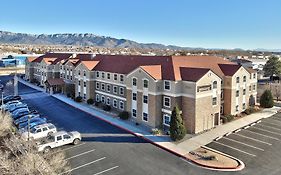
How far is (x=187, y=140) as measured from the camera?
96.5ft

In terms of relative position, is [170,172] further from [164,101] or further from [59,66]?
[59,66]

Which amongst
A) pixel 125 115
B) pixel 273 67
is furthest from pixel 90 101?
pixel 273 67

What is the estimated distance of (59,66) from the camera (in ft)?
199

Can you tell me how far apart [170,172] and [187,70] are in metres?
14.9

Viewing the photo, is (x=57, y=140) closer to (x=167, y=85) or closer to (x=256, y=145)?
(x=167, y=85)

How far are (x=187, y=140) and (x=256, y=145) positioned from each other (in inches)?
279

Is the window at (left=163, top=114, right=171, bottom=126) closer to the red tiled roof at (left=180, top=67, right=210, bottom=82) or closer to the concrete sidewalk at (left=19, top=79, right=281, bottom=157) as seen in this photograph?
the concrete sidewalk at (left=19, top=79, right=281, bottom=157)

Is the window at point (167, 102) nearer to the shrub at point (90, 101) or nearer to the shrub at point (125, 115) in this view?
the shrub at point (125, 115)

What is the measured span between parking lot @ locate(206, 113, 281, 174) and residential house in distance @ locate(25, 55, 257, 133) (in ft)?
12.1

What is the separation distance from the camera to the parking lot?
2439 cm

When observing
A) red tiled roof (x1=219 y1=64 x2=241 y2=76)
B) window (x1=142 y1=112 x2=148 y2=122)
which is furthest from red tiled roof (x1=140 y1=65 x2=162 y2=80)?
red tiled roof (x1=219 y1=64 x2=241 y2=76)

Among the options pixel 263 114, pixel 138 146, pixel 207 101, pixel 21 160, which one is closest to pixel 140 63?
pixel 207 101

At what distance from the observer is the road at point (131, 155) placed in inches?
893

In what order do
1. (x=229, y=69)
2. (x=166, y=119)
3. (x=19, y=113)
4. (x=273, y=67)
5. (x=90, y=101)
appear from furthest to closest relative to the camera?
(x=273, y=67) < (x=90, y=101) < (x=229, y=69) < (x=19, y=113) < (x=166, y=119)
